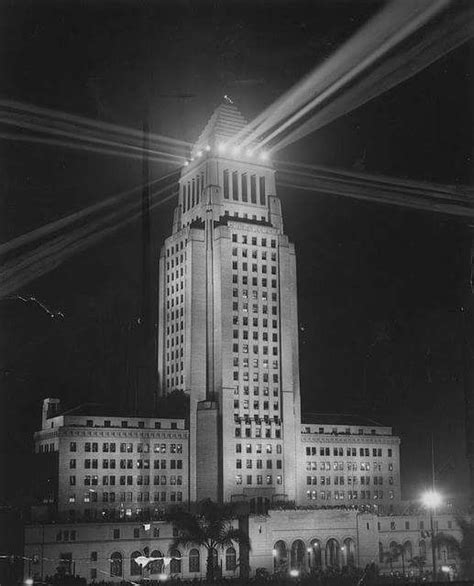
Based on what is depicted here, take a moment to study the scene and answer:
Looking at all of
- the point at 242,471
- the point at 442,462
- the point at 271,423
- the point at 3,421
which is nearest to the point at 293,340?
the point at 271,423

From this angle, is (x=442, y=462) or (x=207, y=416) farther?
(x=442, y=462)

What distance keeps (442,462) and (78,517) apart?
64420 mm

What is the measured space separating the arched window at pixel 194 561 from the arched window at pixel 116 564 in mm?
8875

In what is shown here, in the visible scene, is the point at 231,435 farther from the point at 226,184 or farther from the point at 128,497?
the point at 226,184

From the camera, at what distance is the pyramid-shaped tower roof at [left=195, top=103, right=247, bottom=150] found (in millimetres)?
132375

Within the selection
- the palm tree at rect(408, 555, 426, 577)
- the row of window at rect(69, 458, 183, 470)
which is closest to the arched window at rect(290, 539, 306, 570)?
the palm tree at rect(408, 555, 426, 577)

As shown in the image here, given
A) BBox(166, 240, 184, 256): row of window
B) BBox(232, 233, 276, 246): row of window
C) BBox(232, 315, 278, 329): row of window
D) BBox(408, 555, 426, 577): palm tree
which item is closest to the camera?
BBox(408, 555, 426, 577): palm tree

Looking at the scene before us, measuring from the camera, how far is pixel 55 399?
398ft

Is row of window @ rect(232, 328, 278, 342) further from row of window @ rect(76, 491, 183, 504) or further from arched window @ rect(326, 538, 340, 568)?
arched window @ rect(326, 538, 340, 568)

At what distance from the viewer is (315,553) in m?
111

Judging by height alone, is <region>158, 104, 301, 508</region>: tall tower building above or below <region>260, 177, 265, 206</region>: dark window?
below

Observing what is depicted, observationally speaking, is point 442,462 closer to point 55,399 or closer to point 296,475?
point 296,475

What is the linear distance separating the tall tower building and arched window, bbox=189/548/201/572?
61.0ft

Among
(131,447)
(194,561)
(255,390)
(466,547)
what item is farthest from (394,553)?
(131,447)
